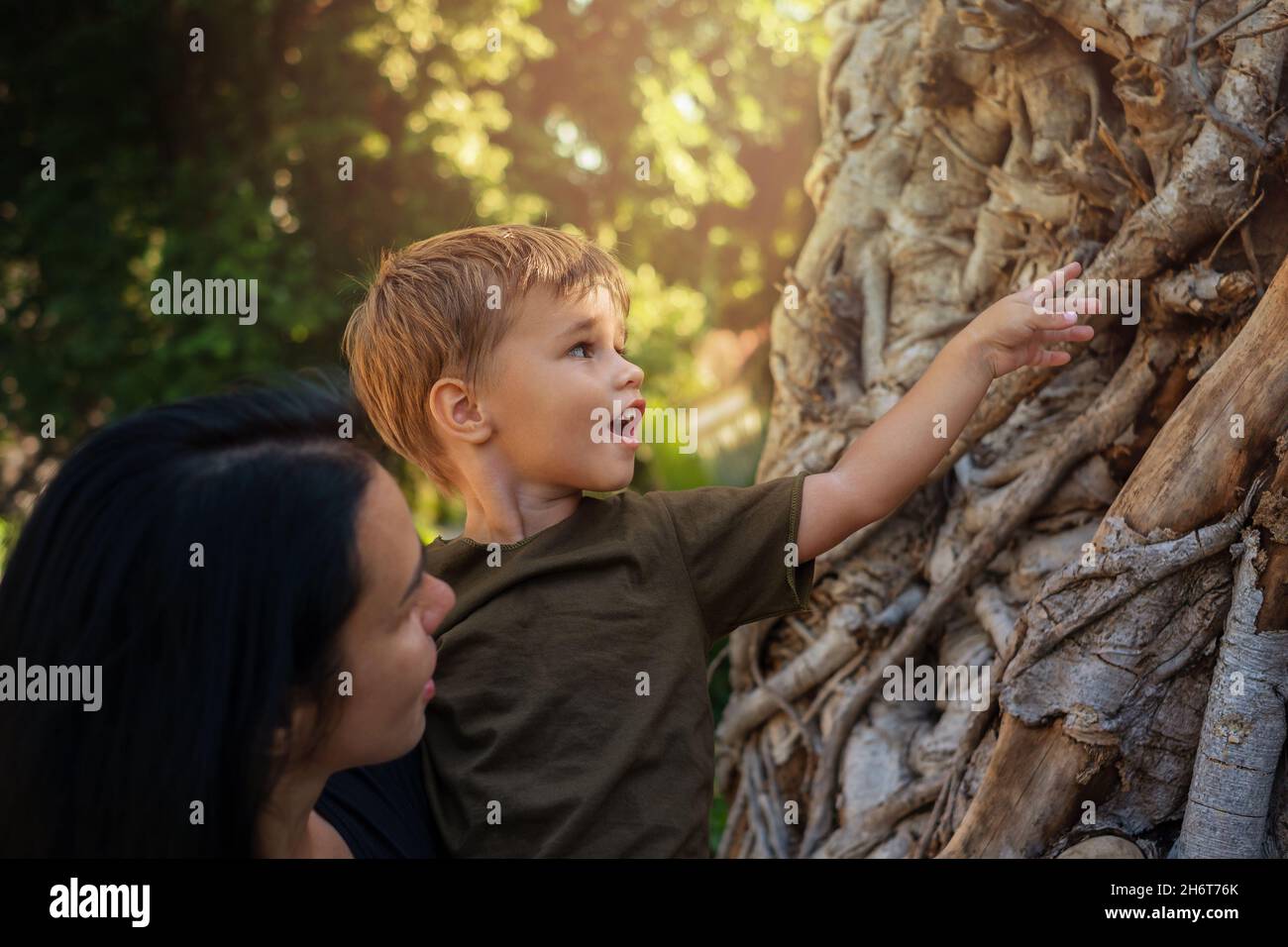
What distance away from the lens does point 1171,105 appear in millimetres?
2027

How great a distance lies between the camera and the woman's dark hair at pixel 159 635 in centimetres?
118

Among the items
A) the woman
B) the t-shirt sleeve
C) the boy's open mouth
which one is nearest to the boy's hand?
the t-shirt sleeve

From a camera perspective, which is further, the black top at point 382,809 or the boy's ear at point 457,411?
the boy's ear at point 457,411

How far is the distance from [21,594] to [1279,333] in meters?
1.68

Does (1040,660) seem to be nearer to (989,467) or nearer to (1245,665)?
(1245,665)

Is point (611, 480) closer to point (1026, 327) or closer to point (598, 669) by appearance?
point (598, 669)

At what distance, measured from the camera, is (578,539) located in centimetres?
205

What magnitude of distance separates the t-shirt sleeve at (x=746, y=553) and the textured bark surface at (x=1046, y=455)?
404 mm

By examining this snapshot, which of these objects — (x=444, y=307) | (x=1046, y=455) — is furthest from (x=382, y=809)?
(x=1046, y=455)

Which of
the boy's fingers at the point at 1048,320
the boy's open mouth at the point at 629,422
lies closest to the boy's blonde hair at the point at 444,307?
the boy's open mouth at the point at 629,422

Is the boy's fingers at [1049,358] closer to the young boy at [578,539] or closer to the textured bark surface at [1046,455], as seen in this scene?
the young boy at [578,539]

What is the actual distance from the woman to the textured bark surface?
1.17 meters

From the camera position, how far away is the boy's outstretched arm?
1.93 metres

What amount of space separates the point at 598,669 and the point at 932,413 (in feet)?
2.21
